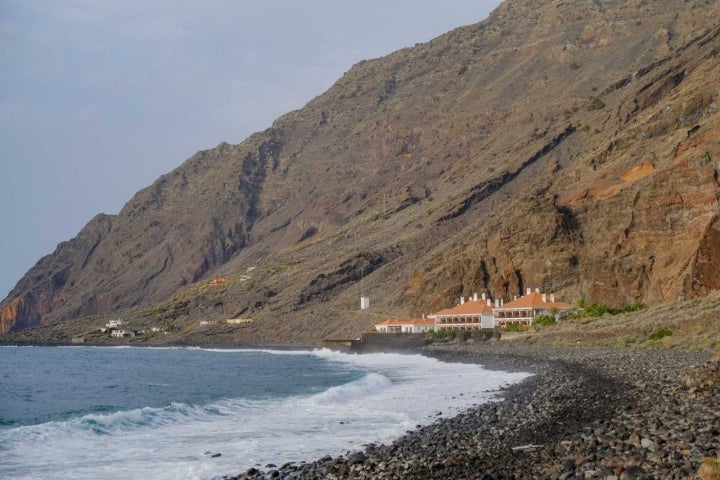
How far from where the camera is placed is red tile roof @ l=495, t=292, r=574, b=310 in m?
76.9

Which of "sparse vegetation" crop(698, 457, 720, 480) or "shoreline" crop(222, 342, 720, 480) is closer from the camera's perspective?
"sparse vegetation" crop(698, 457, 720, 480)

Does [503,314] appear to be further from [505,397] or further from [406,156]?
[406,156]

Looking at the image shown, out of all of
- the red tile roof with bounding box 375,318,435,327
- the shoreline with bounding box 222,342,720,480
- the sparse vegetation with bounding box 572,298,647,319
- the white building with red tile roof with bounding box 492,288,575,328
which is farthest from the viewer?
the red tile roof with bounding box 375,318,435,327

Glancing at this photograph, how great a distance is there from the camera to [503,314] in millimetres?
83000

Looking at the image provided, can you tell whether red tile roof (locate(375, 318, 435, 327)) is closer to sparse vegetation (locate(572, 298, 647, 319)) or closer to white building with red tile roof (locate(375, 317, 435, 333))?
white building with red tile roof (locate(375, 317, 435, 333))

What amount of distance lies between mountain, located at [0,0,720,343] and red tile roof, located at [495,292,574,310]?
340cm

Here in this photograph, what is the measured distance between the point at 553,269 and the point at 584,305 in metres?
14.9

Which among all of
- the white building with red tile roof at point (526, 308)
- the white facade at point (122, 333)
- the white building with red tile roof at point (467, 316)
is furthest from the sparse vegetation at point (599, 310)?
the white facade at point (122, 333)

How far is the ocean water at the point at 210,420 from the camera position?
18.6 meters

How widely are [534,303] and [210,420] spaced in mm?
56090

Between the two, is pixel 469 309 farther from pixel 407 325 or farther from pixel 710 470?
pixel 710 470

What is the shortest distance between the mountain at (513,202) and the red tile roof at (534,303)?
340 centimetres

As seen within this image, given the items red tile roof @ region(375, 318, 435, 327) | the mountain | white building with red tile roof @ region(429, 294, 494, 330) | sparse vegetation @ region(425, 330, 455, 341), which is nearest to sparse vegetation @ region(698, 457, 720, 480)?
the mountain

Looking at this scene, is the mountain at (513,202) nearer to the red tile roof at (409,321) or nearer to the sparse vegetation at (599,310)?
the sparse vegetation at (599,310)
